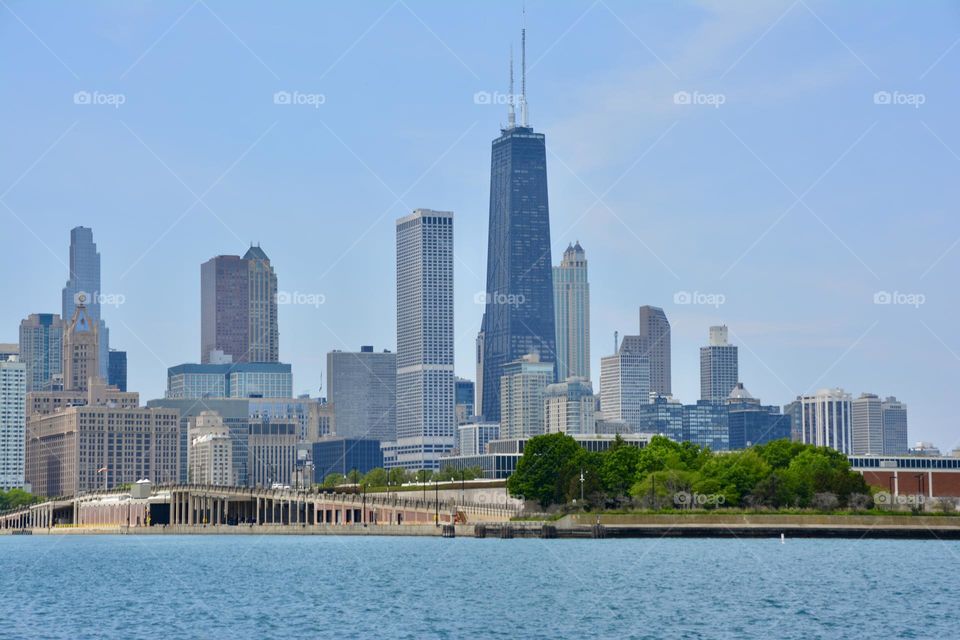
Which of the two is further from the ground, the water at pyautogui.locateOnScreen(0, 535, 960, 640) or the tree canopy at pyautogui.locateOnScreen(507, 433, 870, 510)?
the tree canopy at pyautogui.locateOnScreen(507, 433, 870, 510)

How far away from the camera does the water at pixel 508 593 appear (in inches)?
3250

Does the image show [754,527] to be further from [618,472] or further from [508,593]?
[508,593]

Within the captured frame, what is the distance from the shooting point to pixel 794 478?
18475 centimetres

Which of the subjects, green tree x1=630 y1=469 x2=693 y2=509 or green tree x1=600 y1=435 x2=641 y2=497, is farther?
green tree x1=600 y1=435 x2=641 y2=497

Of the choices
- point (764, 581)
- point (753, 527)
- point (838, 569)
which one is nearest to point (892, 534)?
point (753, 527)

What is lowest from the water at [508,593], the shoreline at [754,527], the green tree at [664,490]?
the water at [508,593]

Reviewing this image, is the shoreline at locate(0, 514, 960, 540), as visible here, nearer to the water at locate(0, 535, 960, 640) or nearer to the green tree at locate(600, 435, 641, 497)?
the water at locate(0, 535, 960, 640)

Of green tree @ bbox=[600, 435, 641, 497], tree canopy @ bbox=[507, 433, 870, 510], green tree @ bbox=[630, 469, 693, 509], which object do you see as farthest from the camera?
green tree @ bbox=[600, 435, 641, 497]

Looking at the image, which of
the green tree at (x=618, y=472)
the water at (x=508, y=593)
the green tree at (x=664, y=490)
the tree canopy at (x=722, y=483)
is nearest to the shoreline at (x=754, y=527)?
the water at (x=508, y=593)

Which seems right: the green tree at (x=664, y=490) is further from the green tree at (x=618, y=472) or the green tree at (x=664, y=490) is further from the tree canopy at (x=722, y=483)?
the green tree at (x=618, y=472)

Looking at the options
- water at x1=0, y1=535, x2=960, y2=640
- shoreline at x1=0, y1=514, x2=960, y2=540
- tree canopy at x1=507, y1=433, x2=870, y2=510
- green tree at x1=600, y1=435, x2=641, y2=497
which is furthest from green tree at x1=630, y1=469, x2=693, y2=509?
water at x1=0, y1=535, x2=960, y2=640

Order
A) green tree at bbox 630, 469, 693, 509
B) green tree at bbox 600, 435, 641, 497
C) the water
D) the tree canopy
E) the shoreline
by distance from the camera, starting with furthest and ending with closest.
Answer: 1. green tree at bbox 600, 435, 641, 497
2. the tree canopy
3. green tree at bbox 630, 469, 693, 509
4. the shoreline
5. the water

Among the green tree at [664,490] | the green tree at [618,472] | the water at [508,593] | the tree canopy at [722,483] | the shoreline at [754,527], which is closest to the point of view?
the water at [508,593]

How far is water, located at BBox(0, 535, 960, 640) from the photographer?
82.6 metres
